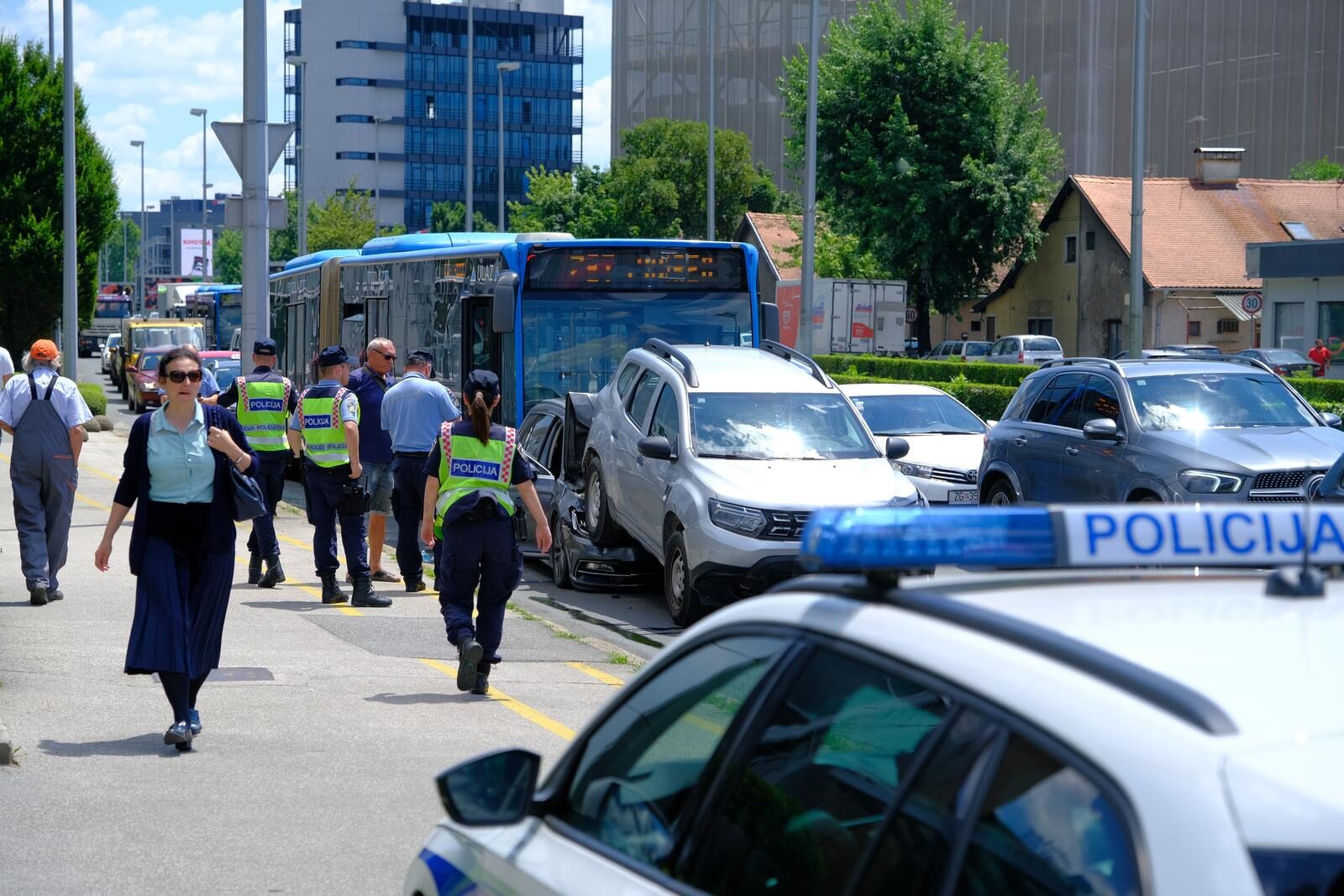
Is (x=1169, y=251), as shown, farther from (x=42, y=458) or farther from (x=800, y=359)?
(x=42, y=458)

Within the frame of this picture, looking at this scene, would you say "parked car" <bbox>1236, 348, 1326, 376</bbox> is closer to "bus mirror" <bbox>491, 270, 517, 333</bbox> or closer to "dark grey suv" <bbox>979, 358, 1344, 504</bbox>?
"dark grey suv" <bbox>979, 358, 1344, 504</bbox>

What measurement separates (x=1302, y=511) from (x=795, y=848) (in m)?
0.88

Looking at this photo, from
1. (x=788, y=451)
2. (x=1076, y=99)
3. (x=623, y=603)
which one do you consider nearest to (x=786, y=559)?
(x=788, y=451)

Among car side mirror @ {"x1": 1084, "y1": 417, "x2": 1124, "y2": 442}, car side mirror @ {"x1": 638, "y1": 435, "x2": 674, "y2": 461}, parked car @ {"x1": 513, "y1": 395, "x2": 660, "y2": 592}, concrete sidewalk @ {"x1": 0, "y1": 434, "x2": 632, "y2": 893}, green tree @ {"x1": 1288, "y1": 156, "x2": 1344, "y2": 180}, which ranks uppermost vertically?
green tree @ {"x1": 1288, "y1": 156, "x2": 1344, "y2": 180}

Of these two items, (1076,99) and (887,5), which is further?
(1076,99)

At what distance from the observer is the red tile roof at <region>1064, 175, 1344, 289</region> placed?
186 ft

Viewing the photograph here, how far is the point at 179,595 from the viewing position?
759 centimetres

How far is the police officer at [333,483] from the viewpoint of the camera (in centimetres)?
1230

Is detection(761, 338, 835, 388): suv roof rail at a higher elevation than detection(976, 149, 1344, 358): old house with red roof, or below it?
below

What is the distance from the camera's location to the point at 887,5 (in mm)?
56719

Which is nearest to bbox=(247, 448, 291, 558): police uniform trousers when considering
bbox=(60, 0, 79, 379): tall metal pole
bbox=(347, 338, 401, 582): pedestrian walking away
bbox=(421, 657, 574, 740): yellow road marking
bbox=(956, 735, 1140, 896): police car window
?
bbox=(347, 338, 401, 582): pedestrian walking away

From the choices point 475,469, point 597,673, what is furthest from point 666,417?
point 475,469

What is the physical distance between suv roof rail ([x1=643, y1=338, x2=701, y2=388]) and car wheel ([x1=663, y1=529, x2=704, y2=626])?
1391 mm

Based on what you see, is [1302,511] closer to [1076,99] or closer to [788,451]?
[788,451]
